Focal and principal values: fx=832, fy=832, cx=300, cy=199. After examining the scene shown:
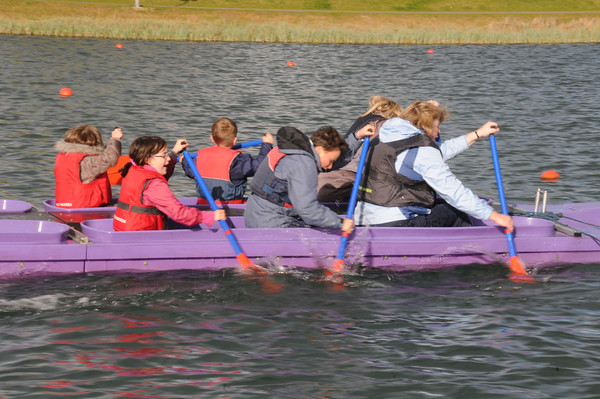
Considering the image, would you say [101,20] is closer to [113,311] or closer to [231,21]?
[231,21]

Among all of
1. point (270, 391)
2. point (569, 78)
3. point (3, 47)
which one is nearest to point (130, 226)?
point (270, 391)

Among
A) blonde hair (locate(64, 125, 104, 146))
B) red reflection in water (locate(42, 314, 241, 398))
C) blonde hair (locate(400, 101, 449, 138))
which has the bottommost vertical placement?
red reflection in water (locate(42, 314, 241, 398))

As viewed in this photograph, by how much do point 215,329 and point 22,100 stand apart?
15931 mm

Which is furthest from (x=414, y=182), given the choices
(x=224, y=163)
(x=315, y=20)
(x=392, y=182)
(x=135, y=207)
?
(x=315, y=20)

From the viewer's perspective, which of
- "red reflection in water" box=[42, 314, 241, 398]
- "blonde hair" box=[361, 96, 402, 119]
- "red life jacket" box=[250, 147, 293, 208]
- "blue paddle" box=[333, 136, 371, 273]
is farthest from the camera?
"blonde hair" box=[361, 96, 402, 119]

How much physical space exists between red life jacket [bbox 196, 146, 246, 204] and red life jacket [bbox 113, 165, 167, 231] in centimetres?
129

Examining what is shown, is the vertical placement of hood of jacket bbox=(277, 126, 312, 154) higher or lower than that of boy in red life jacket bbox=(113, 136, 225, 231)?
higher

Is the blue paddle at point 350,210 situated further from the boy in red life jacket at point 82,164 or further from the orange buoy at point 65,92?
the orange buoy at point 65,92

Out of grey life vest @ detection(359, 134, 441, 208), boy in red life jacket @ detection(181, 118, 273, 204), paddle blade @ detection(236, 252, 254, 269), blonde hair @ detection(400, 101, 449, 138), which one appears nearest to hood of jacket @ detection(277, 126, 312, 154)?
grey life vest @ detection(359, 134, 441, 208)

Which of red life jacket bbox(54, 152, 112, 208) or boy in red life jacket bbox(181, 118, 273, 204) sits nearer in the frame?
red life jacket bbox(54, 152, 112, 208)

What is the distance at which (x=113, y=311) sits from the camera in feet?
25.4

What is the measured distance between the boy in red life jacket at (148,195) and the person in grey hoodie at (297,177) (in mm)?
514

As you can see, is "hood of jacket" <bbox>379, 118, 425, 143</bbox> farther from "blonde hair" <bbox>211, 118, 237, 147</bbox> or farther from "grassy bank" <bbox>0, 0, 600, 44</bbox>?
"grassy bank" <bbox>0, 0, 600, 44</bbox>

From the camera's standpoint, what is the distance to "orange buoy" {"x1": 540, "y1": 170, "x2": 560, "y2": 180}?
47.1 ft
